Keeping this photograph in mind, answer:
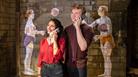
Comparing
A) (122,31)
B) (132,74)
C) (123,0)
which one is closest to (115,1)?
(123,0)

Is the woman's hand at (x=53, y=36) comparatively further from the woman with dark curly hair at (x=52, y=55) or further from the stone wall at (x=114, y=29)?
the stone wall at (x=114, y=29)

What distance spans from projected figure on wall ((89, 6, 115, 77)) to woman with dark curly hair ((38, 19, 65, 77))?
2532 millimetres

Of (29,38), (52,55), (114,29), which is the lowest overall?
(52,55)

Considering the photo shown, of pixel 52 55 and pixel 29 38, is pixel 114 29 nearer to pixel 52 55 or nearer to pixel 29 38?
pixel 29 38

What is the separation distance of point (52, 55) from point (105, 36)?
270 centimetres

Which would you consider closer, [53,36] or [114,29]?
[53,36]

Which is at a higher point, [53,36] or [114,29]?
[114,29]

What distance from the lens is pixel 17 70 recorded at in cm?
680

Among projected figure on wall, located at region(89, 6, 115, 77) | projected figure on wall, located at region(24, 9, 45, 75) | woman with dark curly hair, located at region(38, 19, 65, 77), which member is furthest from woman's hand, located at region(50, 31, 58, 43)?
projected figure on wall, located at region(24, 9, 45, 75)

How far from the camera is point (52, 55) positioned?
3.84 metres

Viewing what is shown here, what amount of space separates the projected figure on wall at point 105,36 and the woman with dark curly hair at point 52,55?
253 cm

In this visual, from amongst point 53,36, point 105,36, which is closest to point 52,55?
point 53,36

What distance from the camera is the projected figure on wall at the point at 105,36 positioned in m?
6.30

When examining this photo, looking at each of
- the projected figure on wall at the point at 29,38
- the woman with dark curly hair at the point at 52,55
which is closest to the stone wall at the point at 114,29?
the projected figure on wall at the point at 29,38
